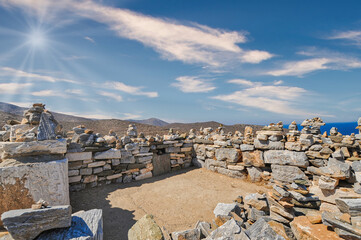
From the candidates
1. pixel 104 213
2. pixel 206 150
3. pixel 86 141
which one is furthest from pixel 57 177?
pixel 206 150

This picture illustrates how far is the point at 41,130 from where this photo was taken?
4035 mm

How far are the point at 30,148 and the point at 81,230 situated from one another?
2.53 meters

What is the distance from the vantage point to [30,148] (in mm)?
3730

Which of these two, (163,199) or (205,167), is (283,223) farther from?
(205,167)

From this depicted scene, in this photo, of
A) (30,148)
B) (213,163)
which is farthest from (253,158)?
(30,148)

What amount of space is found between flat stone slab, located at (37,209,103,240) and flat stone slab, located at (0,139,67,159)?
6.70ft

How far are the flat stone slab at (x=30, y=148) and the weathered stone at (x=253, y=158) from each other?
20.2ft

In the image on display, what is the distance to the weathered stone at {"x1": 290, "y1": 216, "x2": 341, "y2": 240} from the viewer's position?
2730 mm

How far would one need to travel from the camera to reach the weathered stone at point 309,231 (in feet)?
8.96

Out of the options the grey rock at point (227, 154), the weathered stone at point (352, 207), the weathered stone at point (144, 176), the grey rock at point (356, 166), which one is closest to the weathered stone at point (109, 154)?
the weathered stone at point (144, 176)

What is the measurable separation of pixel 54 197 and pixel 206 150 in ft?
20.4

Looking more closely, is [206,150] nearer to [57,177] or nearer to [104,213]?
[104,213]

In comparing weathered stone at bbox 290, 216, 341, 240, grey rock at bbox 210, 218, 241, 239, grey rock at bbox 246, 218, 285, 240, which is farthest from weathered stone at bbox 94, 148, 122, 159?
weathered stone at bbox 290, 216, 341, 240

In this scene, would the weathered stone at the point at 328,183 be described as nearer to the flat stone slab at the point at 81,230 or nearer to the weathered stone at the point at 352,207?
the weathered stone at the point at 352,207
